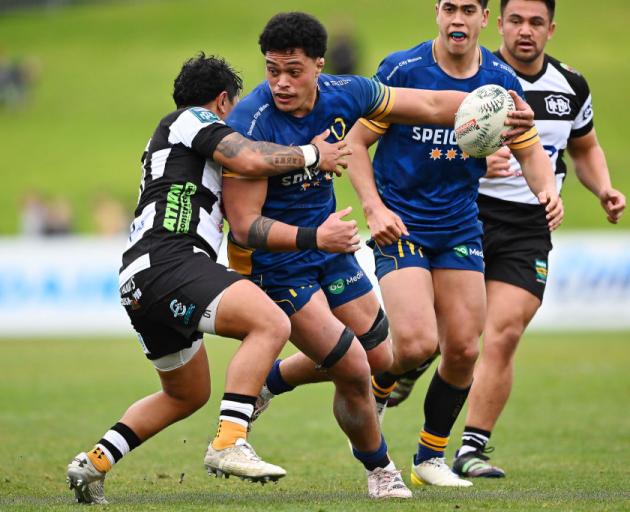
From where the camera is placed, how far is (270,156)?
5879 millimetres

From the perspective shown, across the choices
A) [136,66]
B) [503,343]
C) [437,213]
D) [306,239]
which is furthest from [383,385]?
[136,66]

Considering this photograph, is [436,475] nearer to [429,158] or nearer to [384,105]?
[429,158]

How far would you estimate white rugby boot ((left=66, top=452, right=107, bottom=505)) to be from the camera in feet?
Result: 19.7

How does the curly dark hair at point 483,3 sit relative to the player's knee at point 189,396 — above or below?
above

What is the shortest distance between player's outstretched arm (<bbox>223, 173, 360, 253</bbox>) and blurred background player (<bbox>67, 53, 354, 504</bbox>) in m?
0.11

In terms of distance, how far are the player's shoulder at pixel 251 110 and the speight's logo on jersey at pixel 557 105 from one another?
8.32ft

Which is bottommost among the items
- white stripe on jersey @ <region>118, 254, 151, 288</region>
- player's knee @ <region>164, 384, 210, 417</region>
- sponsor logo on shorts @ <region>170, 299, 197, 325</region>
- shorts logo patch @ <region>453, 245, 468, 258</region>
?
player's knee @ <region>164, 384, 210, 417</region>

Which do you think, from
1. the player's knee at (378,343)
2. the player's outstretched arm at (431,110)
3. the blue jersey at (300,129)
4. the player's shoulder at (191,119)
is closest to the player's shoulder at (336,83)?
the blue jersey at (300,129)

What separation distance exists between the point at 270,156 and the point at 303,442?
383 cm

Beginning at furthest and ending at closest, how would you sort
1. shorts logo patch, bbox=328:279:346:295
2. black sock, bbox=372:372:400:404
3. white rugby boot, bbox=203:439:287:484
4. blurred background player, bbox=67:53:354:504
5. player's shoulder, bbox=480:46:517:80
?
black sock, bbox=372:372:400:404
player's shoulder, bbox=480:46:517:80
shorts logo patch, bbox=328:279:346:295
blurred background player, bbox=67:53:354:504
white rugby boot, bbox=203:439:287:484

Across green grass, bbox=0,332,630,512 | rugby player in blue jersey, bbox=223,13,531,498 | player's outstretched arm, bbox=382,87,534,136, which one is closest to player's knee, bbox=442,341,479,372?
rugby player in blue jersey, bbox=223,13,531,498

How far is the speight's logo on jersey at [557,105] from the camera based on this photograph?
7977 mm

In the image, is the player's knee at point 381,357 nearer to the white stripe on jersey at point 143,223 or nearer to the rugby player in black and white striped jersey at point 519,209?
Result: the rugby player in black and white striped jersey at point 519,209

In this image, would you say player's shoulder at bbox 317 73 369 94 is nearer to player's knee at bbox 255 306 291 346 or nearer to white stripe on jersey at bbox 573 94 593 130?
player's knee at bbox 255 306 291 346
